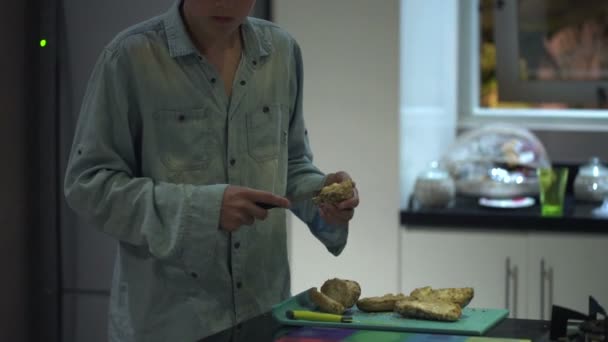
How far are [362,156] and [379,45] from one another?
34cm

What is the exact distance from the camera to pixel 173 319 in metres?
2.14

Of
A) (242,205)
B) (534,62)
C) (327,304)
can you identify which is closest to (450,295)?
(327,304)

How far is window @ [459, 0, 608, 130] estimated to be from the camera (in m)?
4.16

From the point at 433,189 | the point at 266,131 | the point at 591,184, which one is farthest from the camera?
the point at 591,184

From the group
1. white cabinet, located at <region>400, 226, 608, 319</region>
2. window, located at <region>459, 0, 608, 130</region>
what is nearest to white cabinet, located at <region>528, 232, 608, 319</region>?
white cabinet, located at <region>400, 226, 608, 319</region>

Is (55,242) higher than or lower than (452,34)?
lower

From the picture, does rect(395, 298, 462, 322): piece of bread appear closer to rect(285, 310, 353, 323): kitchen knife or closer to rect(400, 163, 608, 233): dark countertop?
rect(285, 310, 353, 323): kitchen knife

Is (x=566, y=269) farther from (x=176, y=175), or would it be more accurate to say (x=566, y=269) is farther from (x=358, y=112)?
(x=176, y=175)

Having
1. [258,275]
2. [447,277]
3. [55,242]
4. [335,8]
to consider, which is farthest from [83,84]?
[447,277]

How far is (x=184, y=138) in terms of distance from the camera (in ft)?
7.04

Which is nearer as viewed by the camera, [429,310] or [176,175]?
[429,310]

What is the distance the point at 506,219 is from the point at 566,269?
0.77ft

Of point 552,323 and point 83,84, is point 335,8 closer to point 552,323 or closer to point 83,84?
point 83,84

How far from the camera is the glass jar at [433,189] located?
11.3ft
